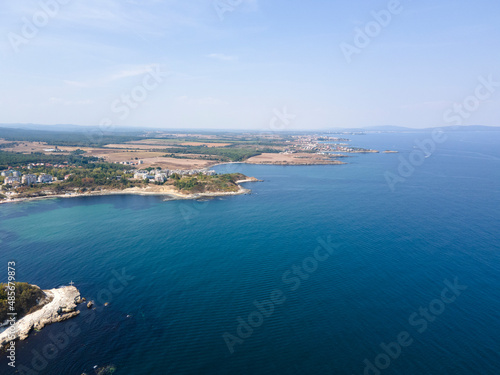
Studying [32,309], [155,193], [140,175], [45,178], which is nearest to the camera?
[32,309]

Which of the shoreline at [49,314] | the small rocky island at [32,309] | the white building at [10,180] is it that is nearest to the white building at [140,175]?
the white building at [10,180]

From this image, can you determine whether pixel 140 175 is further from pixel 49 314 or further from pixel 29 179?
pixel 49 314

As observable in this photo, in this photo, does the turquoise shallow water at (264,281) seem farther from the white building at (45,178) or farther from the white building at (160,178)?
the white building at (160,178)

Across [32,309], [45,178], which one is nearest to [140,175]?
[45,178]

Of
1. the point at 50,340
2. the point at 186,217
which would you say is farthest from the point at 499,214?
the point at 50,340

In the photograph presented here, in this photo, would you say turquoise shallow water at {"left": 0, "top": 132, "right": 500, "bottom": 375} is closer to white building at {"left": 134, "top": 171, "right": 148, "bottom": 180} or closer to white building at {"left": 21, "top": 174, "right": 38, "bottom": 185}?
white building at {"left": 21, "top": 174, "right": 38, "bottom": 185}

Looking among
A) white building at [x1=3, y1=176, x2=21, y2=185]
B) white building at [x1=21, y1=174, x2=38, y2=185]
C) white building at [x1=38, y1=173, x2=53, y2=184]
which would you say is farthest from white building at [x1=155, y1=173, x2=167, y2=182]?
white building at [x1=3, y1=176, x2=21, y2=185]

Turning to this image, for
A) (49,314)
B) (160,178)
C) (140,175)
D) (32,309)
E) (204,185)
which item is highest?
(140,175)
